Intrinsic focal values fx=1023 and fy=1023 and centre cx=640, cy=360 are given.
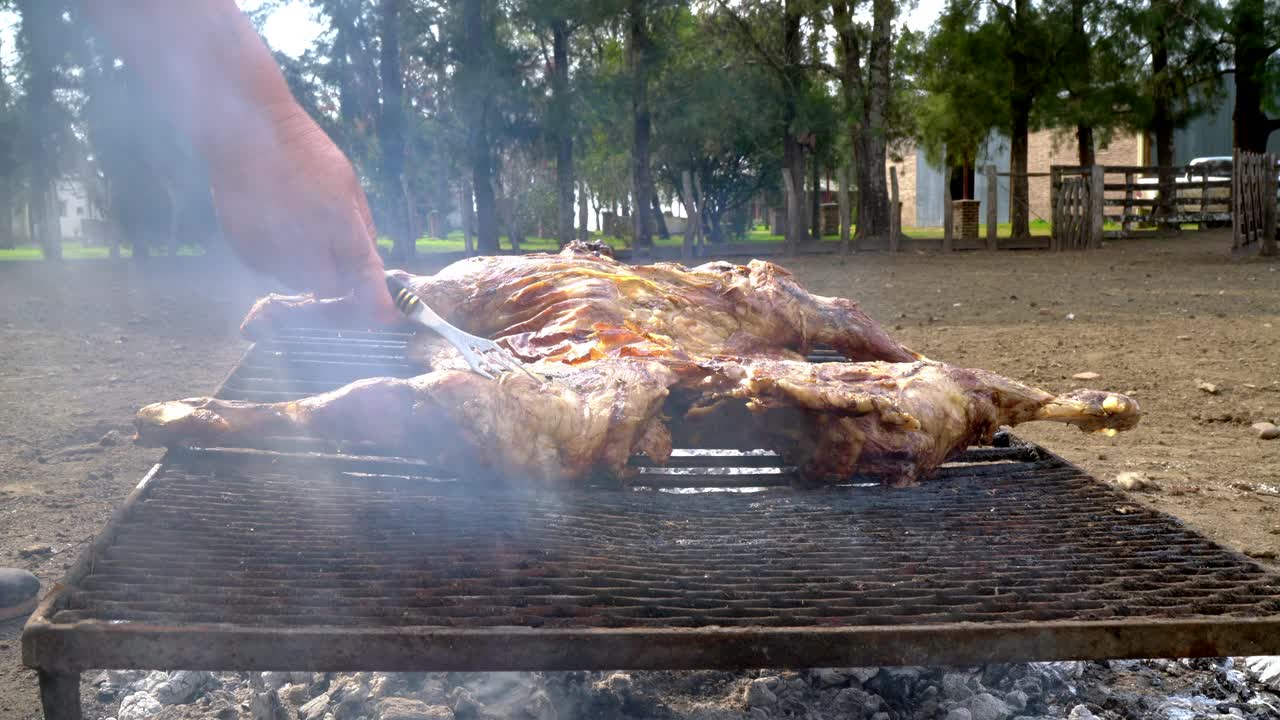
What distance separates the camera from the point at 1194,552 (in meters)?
2.45

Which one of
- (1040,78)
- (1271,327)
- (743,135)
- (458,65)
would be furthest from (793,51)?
(1271,327)

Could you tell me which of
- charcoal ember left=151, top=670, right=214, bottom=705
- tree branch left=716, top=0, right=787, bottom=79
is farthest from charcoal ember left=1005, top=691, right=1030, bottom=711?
tree branch left=716, top=0, right=787, bottom=79

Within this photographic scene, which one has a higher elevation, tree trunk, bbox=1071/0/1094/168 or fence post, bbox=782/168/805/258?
tree trunk, bbox=1071/0/1094/168

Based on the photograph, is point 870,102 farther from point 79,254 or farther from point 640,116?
point 79,254

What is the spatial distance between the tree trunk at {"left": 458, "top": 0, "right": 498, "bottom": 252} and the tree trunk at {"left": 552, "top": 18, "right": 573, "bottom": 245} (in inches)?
56.7

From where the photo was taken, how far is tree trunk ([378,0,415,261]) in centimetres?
1867

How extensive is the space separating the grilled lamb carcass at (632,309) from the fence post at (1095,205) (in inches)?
776

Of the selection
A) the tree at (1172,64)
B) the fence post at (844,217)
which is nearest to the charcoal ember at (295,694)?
the fence post at (844,217)

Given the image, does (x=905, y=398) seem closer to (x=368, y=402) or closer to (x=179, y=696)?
(x=368, y=402)

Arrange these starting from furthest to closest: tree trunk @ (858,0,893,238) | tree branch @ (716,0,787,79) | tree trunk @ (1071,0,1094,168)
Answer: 1. tree branch @ (716,0,787,79)
2. tree trunk @ (1071,0,1094,168)
3. tree trunk @ (858,0,893,238)

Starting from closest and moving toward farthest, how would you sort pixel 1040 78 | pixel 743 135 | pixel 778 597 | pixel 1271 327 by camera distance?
pixel 778 597 < pixel 1271 327 < pixel 1040 78 < pixel 743 135

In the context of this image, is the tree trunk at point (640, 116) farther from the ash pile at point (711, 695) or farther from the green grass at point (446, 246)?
the ash pile at point (711, 695)

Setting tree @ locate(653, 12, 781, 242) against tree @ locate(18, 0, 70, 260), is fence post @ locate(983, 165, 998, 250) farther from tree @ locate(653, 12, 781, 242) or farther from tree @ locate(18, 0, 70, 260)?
tree @ locate(18, 0, 70, 260)

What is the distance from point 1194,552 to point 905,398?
873 millimetres
